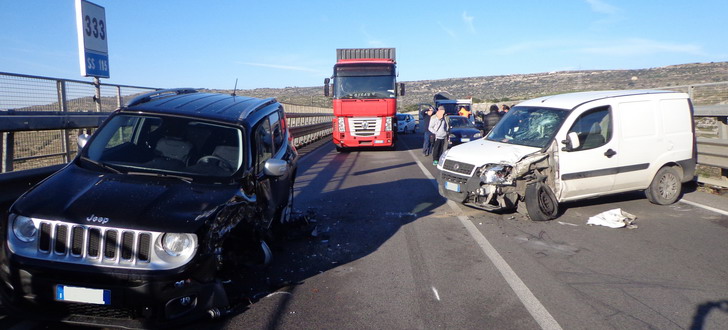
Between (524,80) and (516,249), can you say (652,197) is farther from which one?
(524,80)

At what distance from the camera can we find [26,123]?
6941 millimetres

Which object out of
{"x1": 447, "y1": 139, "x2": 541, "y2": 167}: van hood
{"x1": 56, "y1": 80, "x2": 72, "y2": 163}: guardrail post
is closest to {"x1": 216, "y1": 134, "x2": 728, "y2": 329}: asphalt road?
{"x1": 447, "y1": 139, "x2": 541, "y2": 167}: van hood

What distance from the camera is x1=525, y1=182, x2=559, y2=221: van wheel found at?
8203 millimetres

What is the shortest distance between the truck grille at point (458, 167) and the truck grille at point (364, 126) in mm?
12859

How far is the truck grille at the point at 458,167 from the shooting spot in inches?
342

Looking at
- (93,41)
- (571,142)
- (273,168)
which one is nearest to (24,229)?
(273,168)

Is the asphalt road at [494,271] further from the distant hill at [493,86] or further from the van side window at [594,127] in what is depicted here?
the distant hill at [493,86]

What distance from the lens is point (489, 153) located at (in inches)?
347

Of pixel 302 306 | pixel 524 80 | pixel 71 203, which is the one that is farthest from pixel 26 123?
pixel 524 80

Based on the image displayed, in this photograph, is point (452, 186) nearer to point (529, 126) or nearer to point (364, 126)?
point (529, 126)

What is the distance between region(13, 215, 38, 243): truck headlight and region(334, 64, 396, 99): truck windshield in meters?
18.4

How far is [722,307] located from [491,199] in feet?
13.2

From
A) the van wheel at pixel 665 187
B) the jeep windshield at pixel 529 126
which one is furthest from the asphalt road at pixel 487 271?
the jeep windshield at pixel 529 126

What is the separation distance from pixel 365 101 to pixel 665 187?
13.8 meters
